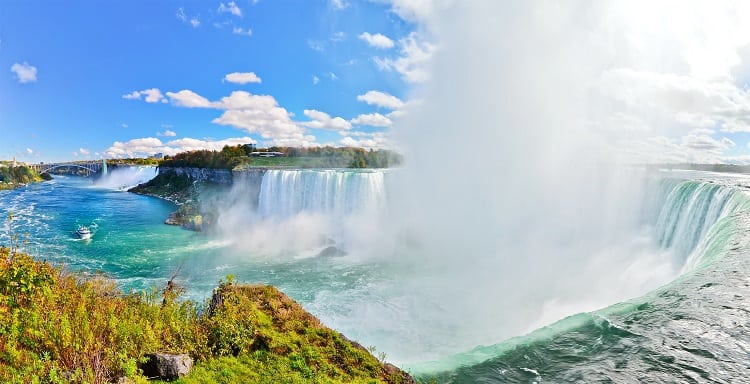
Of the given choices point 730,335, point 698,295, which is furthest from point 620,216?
point 730,335

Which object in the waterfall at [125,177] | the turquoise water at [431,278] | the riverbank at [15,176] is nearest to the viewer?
the turquoise water at [431,278]

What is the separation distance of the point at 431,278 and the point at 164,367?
18.0 meters

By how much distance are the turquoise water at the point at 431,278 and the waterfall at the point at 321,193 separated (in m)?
0.12

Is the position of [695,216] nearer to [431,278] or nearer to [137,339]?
[431,278]

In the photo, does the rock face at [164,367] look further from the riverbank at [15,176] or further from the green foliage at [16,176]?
the green foliage at [16,176]

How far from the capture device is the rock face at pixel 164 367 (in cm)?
586

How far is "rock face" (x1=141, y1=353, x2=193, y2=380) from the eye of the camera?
231 inches

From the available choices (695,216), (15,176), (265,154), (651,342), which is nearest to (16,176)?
(15,176)

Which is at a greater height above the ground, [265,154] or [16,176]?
[265,154]

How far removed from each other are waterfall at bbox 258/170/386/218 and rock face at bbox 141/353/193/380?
27.7 meters

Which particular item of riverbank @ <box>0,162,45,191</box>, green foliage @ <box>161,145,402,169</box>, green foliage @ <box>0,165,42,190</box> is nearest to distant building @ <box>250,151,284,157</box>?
green foliage @ <box>161,145,402,169</box>

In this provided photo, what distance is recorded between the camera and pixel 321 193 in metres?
35.9

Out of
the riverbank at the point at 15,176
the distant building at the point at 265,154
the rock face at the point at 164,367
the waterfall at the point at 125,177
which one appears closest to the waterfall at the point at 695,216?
the rock face at the point at 164,367

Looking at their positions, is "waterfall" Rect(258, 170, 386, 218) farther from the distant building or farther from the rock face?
the distant building
